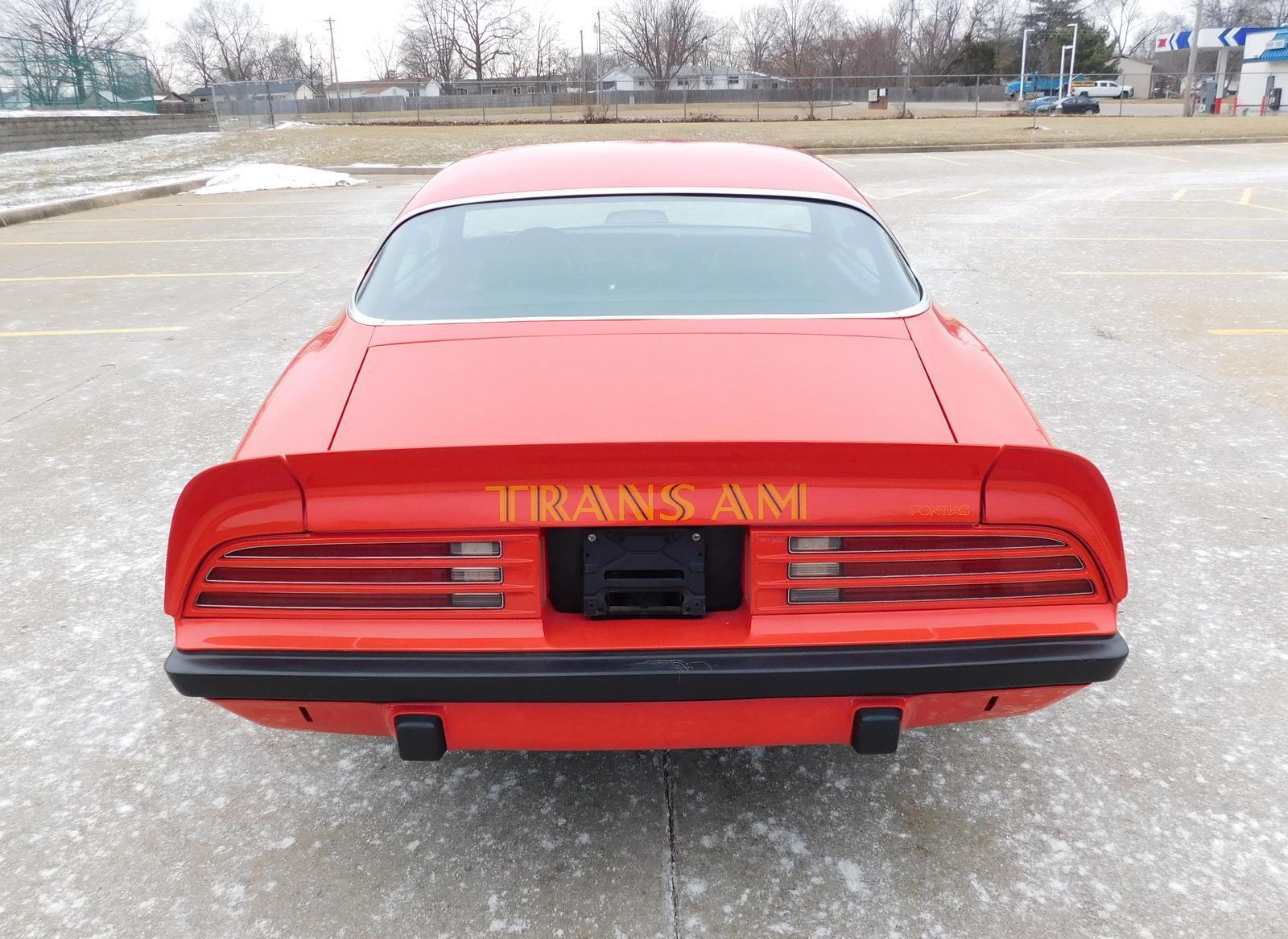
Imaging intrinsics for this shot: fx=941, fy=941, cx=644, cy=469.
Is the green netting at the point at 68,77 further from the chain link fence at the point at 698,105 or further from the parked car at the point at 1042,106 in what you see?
the parked car at the point at 1042,106

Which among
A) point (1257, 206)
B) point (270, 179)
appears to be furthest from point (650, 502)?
point (270, 179)

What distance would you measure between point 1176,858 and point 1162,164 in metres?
22.0

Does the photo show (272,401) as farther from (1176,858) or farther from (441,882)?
(1176,858)

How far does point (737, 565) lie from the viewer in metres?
Result: 1.96

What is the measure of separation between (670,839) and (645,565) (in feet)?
2.64

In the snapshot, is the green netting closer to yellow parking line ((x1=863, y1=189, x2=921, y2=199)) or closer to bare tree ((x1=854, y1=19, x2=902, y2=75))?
yellow parking line ((x1=863, y1=189, x2=921, y2=199))

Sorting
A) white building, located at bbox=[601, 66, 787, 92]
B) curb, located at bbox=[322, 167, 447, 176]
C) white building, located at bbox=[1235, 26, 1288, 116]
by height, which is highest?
white building, located at bbox=[601, 66, 787, 92]

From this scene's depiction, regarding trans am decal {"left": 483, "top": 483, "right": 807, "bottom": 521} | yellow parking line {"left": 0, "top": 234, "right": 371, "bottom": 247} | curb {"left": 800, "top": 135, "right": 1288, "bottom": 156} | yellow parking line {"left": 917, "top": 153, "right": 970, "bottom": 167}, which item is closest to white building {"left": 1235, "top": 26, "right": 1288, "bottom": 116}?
curb {"left": 800, "top": 135, "right": 1288, "bottom": 156}

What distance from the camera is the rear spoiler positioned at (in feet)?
6.03

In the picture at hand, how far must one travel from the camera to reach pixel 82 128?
86.0ft

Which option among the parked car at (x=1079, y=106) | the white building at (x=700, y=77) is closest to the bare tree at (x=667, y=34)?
the white building at (x=700, y=77)

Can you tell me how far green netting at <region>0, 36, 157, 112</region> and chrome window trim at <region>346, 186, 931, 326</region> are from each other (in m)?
29.4

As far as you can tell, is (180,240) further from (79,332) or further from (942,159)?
(942,159)

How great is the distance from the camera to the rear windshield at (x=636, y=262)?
261 cm
